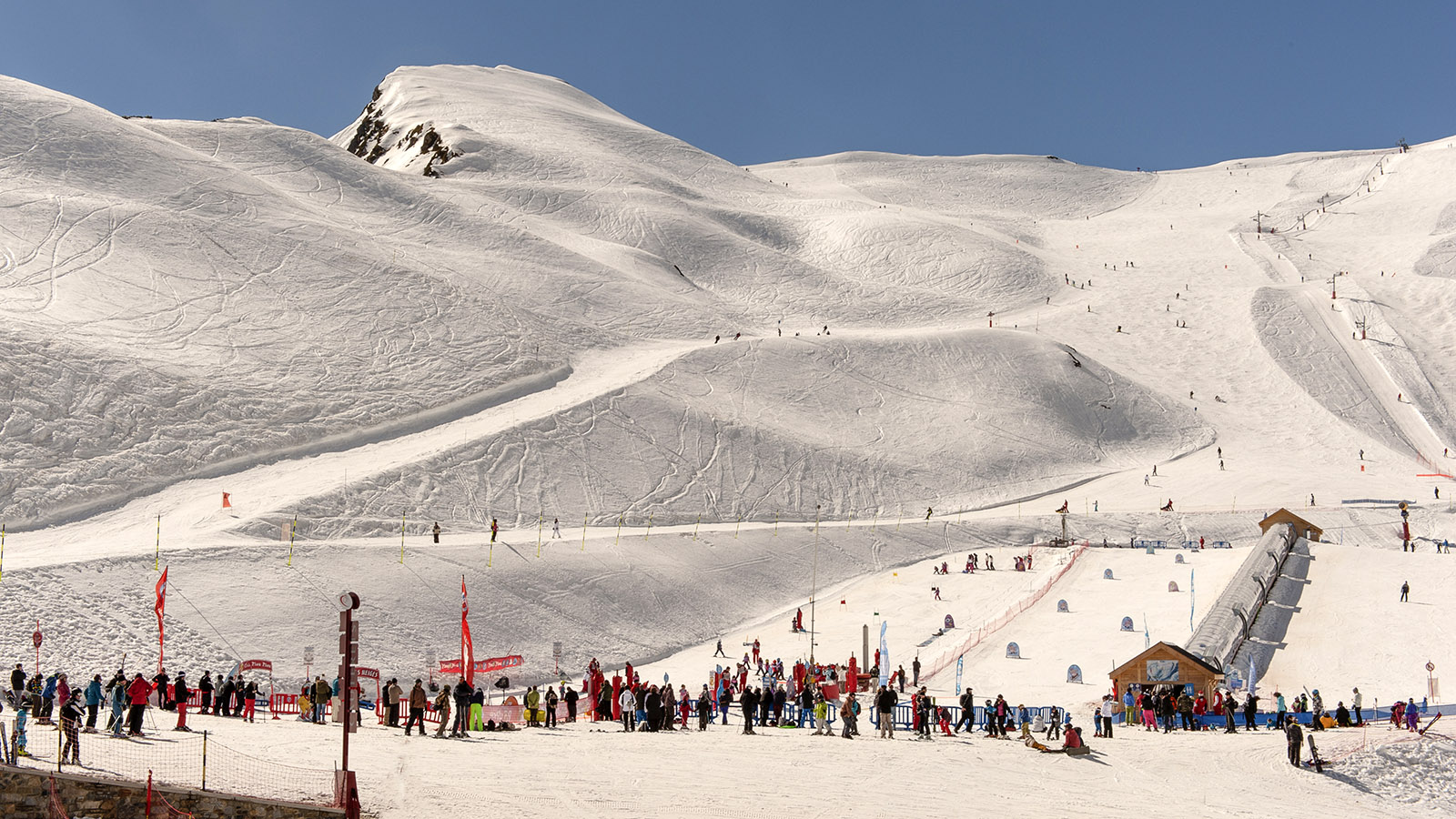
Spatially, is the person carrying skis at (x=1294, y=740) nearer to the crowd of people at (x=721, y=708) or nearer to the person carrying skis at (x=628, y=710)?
the crowd of people at (x=721, y=708)

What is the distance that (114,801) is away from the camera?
41.8ft

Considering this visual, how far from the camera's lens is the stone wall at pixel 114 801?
12.5m

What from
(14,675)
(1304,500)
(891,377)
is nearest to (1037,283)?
(891,377)

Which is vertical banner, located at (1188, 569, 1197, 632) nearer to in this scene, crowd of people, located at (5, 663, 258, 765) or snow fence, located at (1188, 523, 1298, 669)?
snow fence, located at (1188, 523, 1298, 669)

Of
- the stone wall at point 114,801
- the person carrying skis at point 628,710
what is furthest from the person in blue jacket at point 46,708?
the person carrying skis at point 628,710

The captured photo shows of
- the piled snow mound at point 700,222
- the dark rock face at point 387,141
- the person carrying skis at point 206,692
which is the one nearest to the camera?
the person carrying skis at point 206,692

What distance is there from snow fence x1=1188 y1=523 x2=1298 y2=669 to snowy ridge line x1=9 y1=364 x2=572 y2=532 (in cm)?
2898

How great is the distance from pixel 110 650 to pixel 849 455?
31.9 metres

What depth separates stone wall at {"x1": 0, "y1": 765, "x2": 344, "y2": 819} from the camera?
492 inches

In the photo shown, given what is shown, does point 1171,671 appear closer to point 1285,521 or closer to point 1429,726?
point 1429,726

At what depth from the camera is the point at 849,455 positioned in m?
51.9

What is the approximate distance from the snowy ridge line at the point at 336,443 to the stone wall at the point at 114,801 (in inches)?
995

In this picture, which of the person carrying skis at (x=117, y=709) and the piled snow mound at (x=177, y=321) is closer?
the person carrying skis at (x=117, y=709)

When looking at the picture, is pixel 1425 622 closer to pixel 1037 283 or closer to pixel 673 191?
pixel 1037 283
